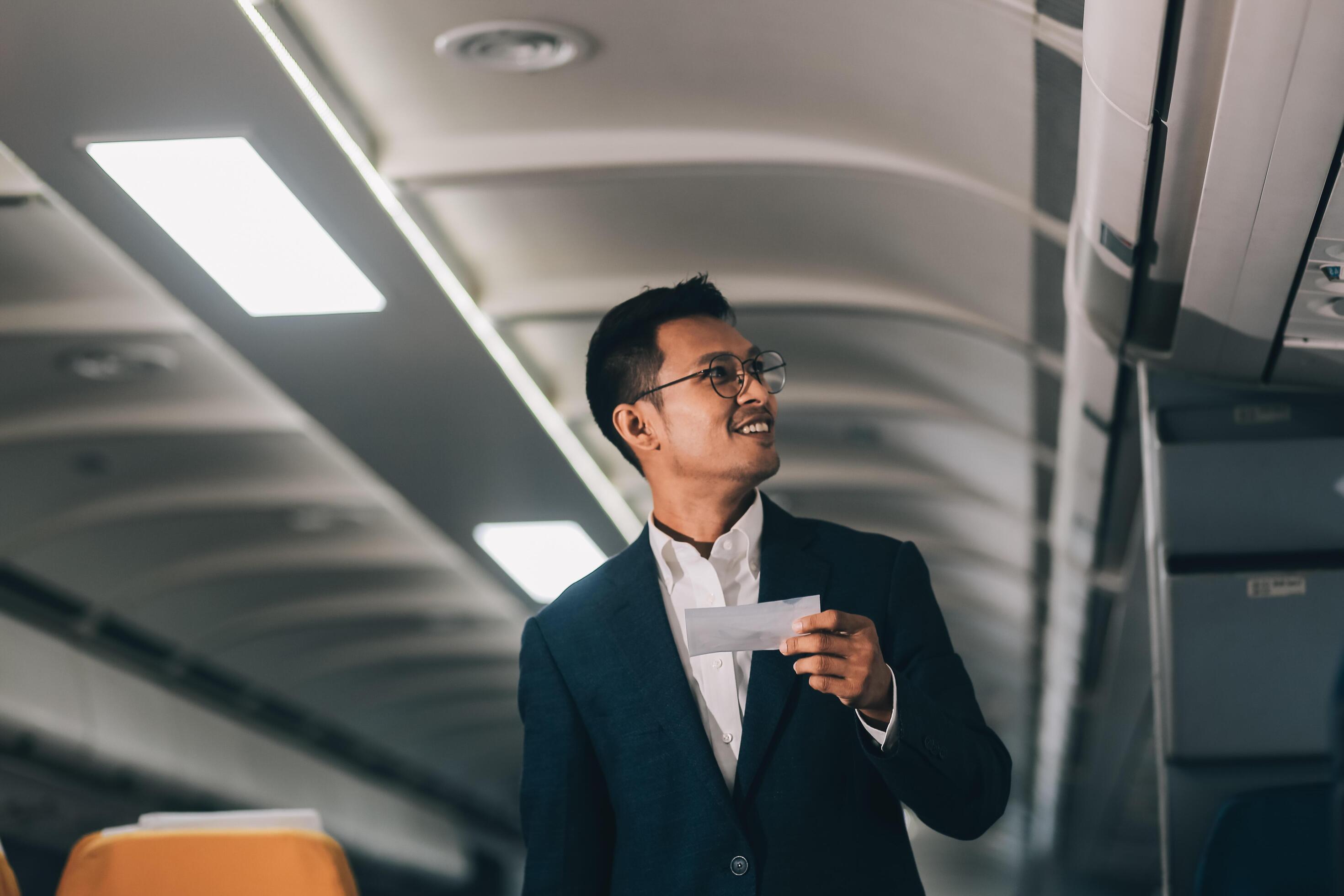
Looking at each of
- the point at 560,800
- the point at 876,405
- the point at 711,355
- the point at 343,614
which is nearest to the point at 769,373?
the point at 711,355

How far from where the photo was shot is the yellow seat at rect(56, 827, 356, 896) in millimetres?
2934

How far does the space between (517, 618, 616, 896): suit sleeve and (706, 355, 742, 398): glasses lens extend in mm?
663

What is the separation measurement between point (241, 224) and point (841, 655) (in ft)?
14.2

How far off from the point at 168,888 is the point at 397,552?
8593 mm

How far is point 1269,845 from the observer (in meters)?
3.70

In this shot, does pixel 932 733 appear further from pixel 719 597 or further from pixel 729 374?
pixel 729 374

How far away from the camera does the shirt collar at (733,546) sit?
267 cm

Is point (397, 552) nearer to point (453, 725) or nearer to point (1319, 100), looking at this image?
point (453, 725)

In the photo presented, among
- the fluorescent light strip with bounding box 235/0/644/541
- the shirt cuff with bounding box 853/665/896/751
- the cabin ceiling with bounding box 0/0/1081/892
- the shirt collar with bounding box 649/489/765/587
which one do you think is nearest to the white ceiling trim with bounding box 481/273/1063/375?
the cabin ceiling with bounding box 0/0/1081/892

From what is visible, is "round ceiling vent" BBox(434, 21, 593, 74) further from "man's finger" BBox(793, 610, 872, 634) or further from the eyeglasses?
"man's finger" BBox(793, 610, 872, 634)

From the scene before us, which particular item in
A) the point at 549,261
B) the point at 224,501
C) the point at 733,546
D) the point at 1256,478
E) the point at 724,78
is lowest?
the point at 733,546

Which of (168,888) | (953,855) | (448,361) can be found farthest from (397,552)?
(953,855)

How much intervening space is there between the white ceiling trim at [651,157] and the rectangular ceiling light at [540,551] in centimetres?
453

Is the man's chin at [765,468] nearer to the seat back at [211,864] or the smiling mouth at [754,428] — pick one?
the smiling mouth at [754,428]
